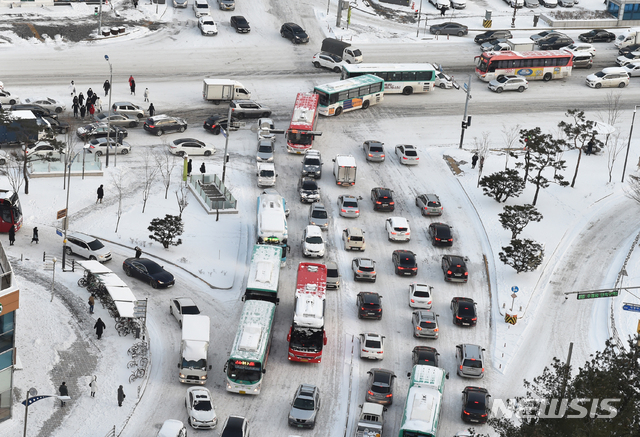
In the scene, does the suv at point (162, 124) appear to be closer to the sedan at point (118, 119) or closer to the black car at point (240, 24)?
the sedan at point (118, 119)

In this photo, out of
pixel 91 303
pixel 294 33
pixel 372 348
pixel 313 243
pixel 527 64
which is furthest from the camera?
pixel 294 33

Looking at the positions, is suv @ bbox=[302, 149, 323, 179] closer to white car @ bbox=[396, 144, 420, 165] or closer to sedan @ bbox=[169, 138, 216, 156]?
white car @ bbox=[396, 144, 420, 165]

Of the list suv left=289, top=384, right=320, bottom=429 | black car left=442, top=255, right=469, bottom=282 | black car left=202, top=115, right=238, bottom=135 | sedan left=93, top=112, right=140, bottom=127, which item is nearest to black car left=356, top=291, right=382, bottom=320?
black car left=442, top=255, right=469, bottom=282

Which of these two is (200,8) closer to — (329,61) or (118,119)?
(329,61)

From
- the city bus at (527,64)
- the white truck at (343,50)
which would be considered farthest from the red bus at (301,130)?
the city bus at (527,64)

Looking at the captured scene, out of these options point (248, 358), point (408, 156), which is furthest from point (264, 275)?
point (408, 156)

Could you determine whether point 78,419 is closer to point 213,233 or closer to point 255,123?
point 213,233
